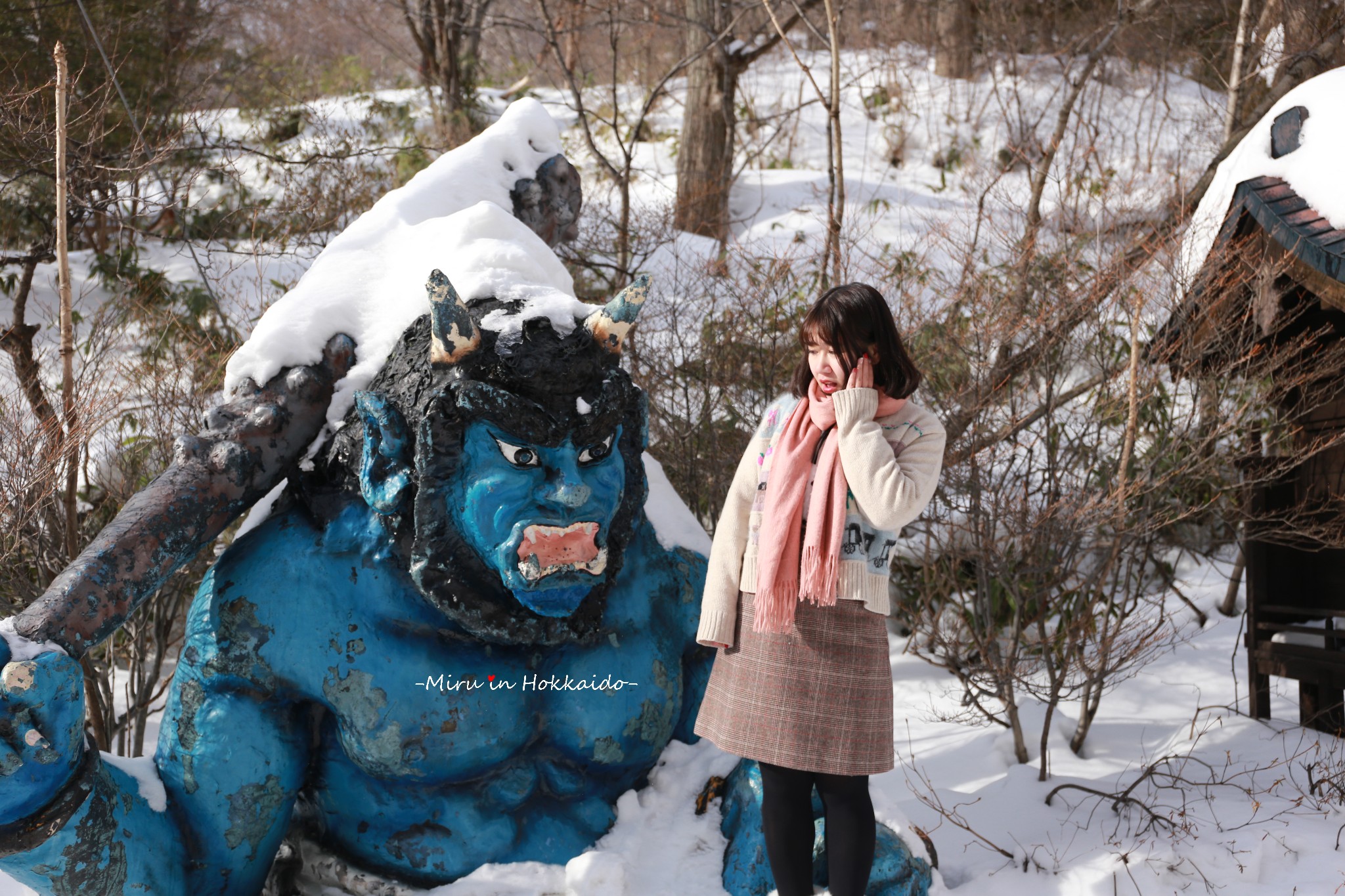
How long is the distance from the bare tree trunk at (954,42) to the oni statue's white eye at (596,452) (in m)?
10.5

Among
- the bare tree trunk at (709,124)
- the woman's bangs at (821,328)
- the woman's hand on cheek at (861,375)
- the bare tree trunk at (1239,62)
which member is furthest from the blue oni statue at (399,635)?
the bare tree trunk at (709,124)

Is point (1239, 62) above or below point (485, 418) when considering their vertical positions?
above

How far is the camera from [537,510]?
213 centimetres

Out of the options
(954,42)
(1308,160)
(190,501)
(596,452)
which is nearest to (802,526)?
(596,452)

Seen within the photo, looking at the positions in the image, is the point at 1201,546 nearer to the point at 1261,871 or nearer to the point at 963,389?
the point at 963,389

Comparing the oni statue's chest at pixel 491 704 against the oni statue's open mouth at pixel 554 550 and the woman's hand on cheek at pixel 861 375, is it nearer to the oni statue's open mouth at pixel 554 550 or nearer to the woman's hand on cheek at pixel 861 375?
the oni statue's open mouth at pixel 554 550

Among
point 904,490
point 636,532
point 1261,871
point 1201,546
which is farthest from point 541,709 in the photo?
point 1201,546

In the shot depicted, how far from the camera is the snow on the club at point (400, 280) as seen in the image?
2.36 metres

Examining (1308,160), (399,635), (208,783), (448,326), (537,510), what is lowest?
(208,783)

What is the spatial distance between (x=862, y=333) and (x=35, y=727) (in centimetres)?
166

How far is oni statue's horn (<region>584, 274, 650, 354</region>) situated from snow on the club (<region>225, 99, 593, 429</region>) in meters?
0.06

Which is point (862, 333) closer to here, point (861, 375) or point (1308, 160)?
point (861, 375)

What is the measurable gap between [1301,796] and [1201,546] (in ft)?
10.2

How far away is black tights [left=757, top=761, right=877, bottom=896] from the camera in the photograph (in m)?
2.16
